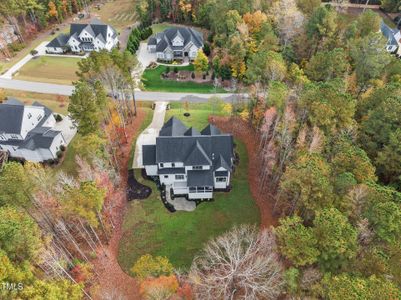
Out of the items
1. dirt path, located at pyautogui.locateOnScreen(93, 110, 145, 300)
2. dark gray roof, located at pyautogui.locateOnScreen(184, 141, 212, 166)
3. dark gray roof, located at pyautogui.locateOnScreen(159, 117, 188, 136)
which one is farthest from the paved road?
dirt path, located at pyautogui.locateOnScreen(93, 110, 145, 300)

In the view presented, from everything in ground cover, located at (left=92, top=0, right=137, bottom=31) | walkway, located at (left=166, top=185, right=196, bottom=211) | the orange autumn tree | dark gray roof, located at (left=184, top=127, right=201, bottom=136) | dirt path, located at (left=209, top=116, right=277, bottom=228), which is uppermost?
the orange autumn tree

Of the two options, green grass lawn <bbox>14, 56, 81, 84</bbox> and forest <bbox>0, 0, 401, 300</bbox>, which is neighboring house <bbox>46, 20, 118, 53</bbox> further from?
forest <bbox>0, 0, 401, 300</bbox>

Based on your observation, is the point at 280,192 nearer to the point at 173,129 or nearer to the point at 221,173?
the point at 221,173

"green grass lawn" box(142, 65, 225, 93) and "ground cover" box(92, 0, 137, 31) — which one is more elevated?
"ground cover" box(92, 0, 137, 31)

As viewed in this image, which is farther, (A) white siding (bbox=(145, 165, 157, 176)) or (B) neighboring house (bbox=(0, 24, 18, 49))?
(B) neighboring house (bbox=(0, 24, 18, 49))

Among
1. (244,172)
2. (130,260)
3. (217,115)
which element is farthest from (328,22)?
(130,260)

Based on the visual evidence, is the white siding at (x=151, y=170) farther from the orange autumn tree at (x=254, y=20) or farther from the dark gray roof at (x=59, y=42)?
the dark gray roof at (x=59, y=42)

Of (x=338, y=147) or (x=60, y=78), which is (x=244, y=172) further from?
(x=60, y=78)

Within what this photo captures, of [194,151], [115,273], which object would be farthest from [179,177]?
[115,273]
